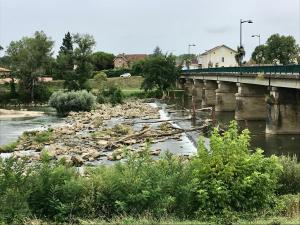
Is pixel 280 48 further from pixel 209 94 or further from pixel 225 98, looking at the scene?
pixel 225 98

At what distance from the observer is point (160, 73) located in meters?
104

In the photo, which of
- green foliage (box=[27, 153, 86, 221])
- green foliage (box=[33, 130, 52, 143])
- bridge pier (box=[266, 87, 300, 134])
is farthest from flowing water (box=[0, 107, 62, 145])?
green foliage (box=[27, 153, 86, 221])

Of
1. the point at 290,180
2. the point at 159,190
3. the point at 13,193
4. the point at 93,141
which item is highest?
the point at 13,193

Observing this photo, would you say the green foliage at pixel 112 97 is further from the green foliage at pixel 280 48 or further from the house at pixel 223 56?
the house at pixel 223 56

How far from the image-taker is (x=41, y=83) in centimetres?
11181

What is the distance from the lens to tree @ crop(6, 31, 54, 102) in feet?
345

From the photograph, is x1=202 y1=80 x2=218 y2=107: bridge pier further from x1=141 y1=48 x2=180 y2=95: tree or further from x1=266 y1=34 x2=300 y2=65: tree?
x1=266 y1=34 x2=300 y2=65: tree

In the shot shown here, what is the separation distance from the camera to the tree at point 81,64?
103688mm

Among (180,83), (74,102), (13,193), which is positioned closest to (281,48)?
(180,83)

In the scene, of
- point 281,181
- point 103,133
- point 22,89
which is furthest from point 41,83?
point 281,181

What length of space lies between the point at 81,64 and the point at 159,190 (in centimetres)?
9203

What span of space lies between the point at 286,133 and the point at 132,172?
1302 inches

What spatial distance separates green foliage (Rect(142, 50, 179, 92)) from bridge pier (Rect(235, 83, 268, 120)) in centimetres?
4330

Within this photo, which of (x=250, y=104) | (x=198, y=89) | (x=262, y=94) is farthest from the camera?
(x=198, y=89)
